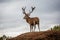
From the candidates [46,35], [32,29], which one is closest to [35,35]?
[46,35]

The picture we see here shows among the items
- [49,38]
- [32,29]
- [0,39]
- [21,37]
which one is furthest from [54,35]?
[0,39]

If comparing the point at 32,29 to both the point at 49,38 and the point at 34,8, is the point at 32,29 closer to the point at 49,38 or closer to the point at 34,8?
the point at 34,8

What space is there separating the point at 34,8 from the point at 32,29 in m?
2.24

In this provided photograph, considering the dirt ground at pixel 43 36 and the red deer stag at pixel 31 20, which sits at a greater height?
the red deer stag at pixel 31 20

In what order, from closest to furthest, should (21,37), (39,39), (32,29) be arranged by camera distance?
1. (39,39)
2. (21,37)
3. (32,29)

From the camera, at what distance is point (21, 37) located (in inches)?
826

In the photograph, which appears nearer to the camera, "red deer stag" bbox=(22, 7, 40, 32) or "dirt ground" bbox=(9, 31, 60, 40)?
"dirt ground" bbox=(9, 31, 60, 40)

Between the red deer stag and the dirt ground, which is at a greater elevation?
the red deer stag

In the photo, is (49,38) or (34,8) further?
(34,8)

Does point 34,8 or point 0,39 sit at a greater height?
point 34,8

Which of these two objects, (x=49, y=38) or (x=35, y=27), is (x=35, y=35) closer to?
(x=49, y=38)

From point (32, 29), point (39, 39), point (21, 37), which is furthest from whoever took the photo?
point (32, 29)

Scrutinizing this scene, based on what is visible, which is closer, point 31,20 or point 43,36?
point 43,36

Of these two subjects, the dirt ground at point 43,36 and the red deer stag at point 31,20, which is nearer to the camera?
the dirt ground at point 43,36
